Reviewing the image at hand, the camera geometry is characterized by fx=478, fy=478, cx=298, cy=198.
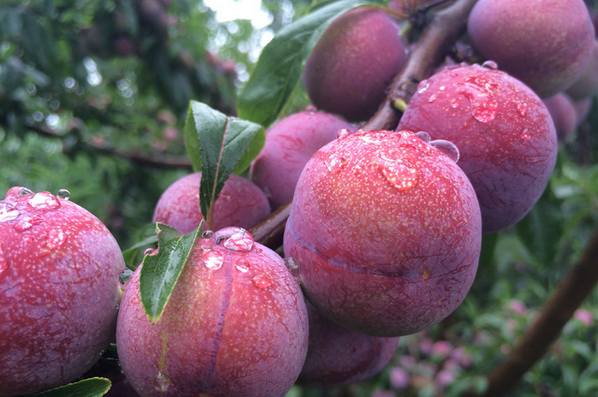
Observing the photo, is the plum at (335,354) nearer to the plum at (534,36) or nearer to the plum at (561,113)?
the plum at (534,36)

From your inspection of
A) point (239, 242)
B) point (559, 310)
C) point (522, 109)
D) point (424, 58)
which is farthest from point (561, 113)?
point (239, 242)

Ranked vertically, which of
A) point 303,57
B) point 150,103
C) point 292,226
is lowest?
point 150,103

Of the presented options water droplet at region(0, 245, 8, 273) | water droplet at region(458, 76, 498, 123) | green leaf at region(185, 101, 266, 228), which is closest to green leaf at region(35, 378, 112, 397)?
water droplet at region(0, 245, 8, 273)

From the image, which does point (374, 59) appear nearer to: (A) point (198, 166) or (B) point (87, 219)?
(A) point (198, 166)

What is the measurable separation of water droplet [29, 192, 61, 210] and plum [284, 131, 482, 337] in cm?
34

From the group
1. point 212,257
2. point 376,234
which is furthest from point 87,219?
point 376,234

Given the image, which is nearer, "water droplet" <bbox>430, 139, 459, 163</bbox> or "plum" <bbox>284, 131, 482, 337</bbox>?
"plum" <bbox>284, 131, 482, 337</bbox>

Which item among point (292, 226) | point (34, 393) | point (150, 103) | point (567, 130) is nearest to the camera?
point (34, 393)

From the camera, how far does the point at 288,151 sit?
0.95m

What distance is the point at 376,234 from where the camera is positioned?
24.9 inches

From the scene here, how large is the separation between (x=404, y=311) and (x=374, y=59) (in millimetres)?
571

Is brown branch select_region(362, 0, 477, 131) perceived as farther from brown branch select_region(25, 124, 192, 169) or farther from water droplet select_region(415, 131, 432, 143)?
brown branch select_region(25, 124, 192, 169)

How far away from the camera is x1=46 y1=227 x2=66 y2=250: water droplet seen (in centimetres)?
60

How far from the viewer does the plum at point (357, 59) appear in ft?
3.34
